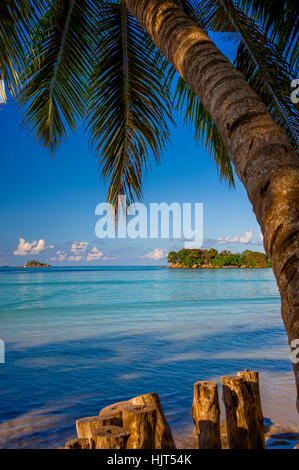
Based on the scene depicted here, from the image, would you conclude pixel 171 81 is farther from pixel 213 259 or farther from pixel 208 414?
pixel 213 259

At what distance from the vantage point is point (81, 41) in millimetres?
5922

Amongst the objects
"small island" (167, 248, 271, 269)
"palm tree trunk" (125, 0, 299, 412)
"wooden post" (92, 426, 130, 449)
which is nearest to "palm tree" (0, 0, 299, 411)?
"palm tree trunk" (125, 0, 299, 412)

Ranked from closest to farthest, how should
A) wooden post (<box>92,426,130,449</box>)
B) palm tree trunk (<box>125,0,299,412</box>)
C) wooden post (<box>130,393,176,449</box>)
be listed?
palm tree trunk (<box>125,0,299,412</box>) < wooden post (<box>92,426,130,449</box>) < wooden post (<box>130,393,176,449</box>)

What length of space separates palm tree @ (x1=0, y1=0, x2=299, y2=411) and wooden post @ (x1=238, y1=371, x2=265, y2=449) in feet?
7.65

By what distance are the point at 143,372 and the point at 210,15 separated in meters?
7.10

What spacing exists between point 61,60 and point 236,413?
18.6ft

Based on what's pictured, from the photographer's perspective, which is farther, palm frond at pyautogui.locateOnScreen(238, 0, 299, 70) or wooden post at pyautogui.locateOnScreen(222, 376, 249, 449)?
palm frond at pyautogui.locateOnScreen(238, 0, 299, 70)

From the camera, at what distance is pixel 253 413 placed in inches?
137

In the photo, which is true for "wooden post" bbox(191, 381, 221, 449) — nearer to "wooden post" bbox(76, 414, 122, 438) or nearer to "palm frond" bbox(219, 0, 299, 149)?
"wooden post" bbox(76, 414, 122, 438)

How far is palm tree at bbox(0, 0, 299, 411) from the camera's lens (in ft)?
5.79

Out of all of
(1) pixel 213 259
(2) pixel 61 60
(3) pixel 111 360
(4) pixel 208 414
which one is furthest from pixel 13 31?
(1) pixel 213 259
